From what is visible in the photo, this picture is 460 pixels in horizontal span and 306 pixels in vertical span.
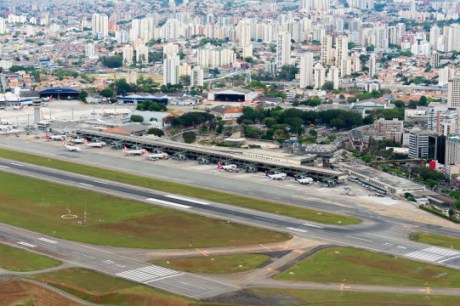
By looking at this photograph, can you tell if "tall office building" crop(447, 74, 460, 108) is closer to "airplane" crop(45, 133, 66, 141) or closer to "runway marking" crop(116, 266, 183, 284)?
"airplane" crop(45, 133, 66, 141)

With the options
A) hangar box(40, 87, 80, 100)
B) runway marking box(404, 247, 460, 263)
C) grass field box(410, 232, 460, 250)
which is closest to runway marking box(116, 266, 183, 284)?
runway marking box(404, 247, 460, 263)

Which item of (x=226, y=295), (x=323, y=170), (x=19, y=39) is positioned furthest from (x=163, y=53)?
(x=226, y=295)

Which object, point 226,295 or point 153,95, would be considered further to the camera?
point 153,95

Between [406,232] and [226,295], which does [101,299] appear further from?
[406,232]

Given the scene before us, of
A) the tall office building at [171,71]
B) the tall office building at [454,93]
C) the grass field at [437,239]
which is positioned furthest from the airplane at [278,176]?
the tall office building at [171,71]

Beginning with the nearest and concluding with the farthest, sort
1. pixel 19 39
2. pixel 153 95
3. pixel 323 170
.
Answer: pixel 323 170 < pixel 153 95 < pixel 19 39

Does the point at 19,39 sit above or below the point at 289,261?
above

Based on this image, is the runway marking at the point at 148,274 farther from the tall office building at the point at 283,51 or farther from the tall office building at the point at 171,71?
the tall office building at the point at 283,51
